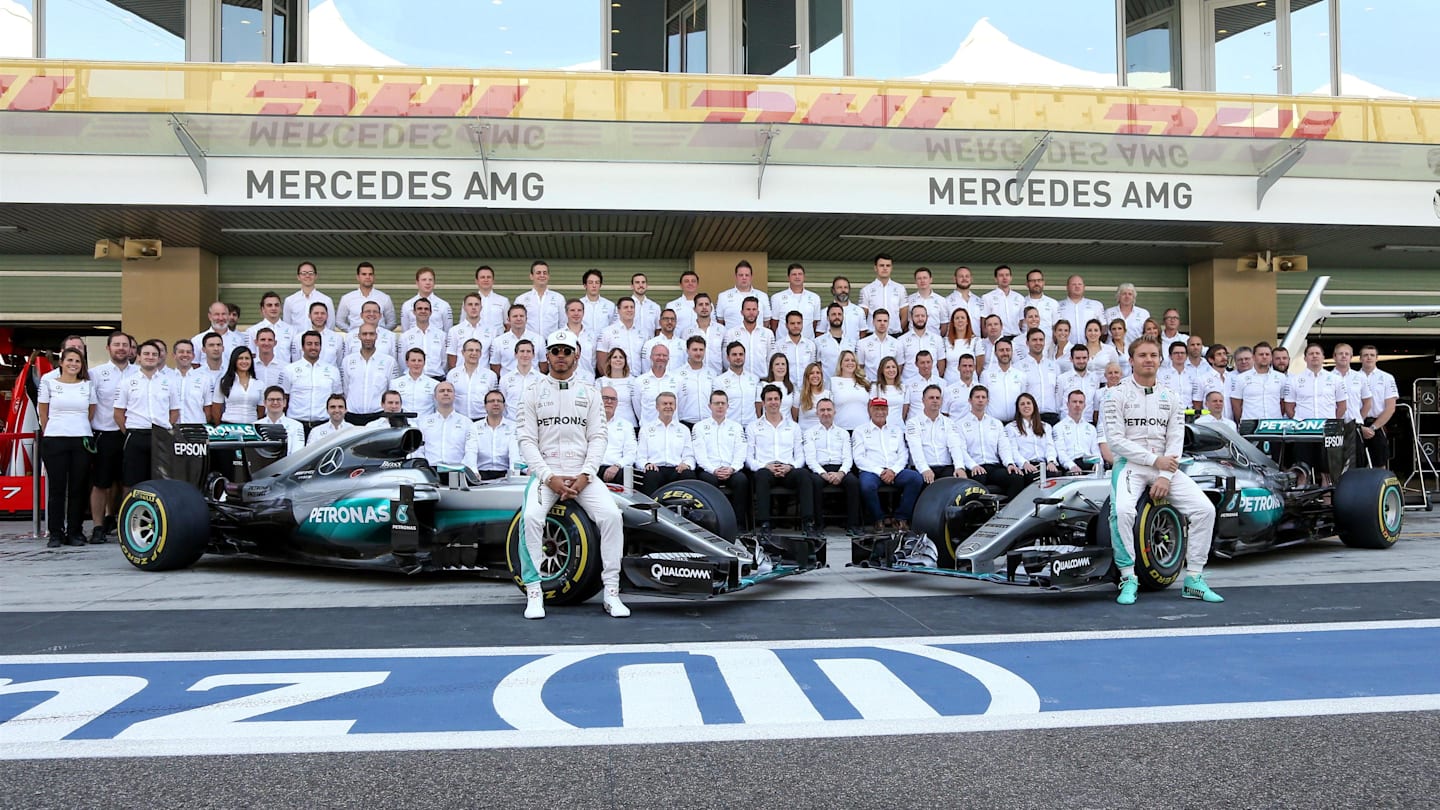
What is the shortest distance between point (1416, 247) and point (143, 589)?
1713 centimetres

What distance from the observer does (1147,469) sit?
7.29 meters

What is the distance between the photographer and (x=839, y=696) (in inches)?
183

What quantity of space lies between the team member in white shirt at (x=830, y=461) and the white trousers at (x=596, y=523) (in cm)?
464

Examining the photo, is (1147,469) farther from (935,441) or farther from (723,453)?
(723,453)

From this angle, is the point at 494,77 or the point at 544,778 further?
the point at 494,77

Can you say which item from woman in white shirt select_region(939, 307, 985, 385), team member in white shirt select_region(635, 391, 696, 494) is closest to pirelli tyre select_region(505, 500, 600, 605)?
team member in white shirt select_region(635, 391, 696, 494)

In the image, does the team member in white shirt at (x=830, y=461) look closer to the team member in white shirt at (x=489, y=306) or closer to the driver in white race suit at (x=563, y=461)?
the team member in white shirt at (x=489, y=306)

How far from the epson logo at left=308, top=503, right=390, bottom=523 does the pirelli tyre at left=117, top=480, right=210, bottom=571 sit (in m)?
1.15

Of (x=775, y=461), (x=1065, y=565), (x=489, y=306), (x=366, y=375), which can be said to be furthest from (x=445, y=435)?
(x=1065, y=565)

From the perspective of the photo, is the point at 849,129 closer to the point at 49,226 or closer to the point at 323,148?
the point at 323,148

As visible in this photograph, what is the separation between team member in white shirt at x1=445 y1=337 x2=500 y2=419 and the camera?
1172 centimetres

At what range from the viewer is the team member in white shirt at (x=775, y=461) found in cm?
1114

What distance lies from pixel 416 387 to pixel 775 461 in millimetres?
3842

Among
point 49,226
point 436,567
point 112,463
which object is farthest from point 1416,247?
point 49,226
